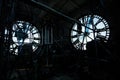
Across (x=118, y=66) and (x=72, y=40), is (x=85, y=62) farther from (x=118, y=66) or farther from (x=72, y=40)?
(x=72, y=40)

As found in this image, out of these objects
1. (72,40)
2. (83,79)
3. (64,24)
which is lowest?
(83,79)

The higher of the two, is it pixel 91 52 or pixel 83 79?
pixel 91 52

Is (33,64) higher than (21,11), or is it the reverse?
(21,11)

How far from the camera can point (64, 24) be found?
1247 cm

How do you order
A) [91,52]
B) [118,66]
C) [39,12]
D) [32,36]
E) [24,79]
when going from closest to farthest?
[118,66] < [24,79] < [91,52] < [39,12] < [32,36]

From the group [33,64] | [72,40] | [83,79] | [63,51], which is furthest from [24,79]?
[72,40]

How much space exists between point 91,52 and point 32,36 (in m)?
5.47

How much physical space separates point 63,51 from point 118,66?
4.16m

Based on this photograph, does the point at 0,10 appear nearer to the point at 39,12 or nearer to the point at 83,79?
the point at 83,79

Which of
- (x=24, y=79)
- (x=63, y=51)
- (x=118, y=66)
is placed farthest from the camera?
(x=63, y=51)

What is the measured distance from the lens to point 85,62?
697 centimetres

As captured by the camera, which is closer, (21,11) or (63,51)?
(63,51)

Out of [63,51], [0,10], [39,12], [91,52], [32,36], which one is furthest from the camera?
[32,36]

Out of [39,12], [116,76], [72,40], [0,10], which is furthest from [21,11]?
[0,10]
